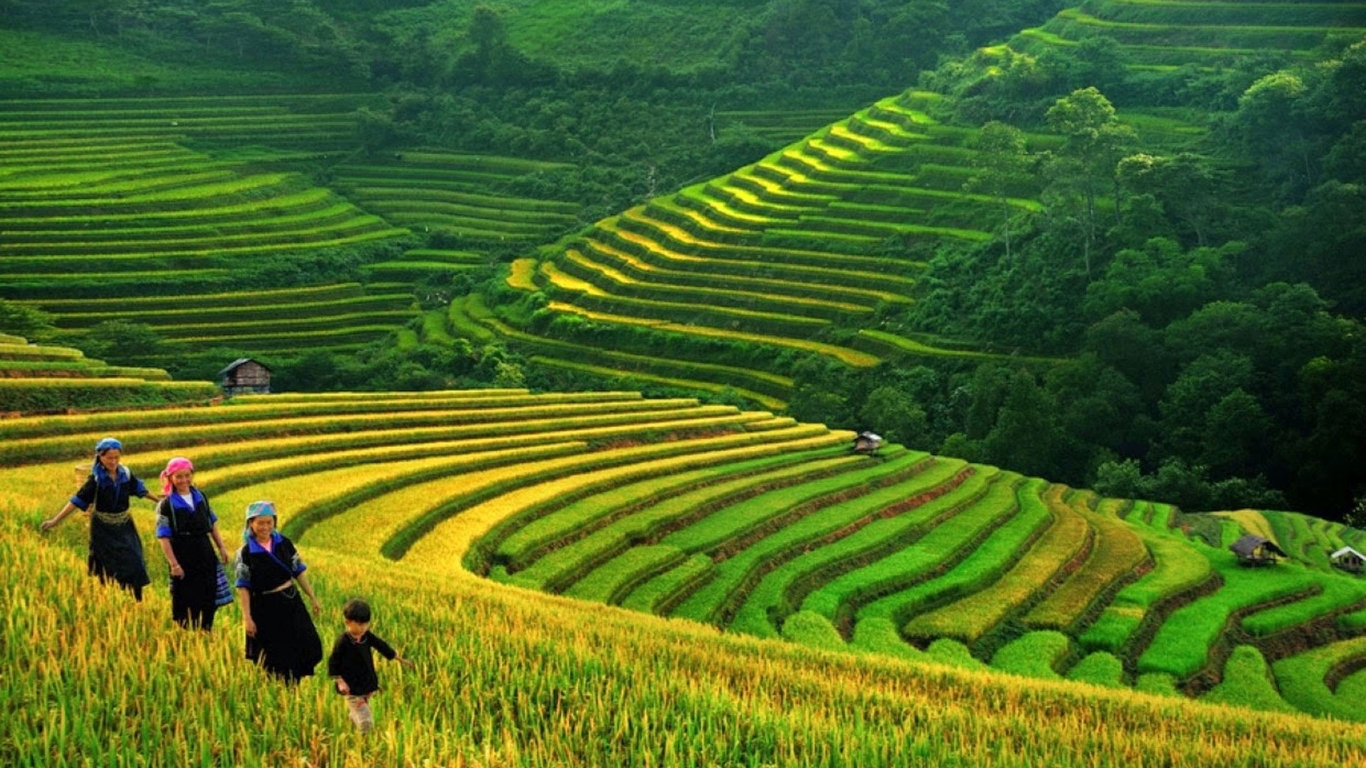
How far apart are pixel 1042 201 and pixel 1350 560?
85.6 feet

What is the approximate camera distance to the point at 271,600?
8406 millimetres

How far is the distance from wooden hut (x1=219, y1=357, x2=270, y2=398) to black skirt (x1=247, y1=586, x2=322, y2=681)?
119 ft

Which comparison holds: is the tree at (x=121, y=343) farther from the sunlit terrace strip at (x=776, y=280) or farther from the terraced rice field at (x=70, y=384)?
the sunlit terrace strip at (x=776, y=280)

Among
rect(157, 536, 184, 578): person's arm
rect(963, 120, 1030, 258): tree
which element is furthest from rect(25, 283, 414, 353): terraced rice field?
rect(157, 536, 184, 578): person's arm

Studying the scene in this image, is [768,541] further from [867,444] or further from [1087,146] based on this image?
[1087,146]

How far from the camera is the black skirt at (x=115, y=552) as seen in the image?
10.3 metres

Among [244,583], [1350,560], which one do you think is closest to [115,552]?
[244,583]

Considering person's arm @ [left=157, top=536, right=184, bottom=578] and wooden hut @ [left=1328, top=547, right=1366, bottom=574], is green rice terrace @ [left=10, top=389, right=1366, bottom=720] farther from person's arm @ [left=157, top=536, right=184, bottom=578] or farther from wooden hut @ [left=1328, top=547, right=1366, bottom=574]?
person's arm @ [left=157, top=536, right=184, bottom=578]

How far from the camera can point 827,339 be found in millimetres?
51375

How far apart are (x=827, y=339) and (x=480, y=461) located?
26249 mm

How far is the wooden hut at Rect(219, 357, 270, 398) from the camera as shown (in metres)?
43.2

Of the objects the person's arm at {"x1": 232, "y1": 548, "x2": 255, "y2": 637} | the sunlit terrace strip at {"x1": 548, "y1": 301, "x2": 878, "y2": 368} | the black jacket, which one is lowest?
the sunlit terrace strip at {"x1": 548, "y1": 301, "x2": 878, "y2": 368}

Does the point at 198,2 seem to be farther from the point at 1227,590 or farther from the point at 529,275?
the point at 1227,590

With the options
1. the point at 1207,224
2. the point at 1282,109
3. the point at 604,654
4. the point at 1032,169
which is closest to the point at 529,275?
the point at 1032,169
